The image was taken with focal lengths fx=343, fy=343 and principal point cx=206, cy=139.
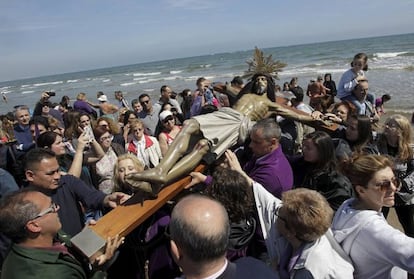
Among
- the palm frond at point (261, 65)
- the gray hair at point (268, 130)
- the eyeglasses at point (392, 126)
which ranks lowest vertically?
the eyeglasses at point (392, 126)

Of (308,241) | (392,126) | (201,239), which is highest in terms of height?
(201,239)

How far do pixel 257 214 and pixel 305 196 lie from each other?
1.92 ft

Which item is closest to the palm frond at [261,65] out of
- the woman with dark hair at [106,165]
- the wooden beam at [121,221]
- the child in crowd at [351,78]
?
the child in crowd at [351,78]

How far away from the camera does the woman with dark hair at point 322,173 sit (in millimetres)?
2887

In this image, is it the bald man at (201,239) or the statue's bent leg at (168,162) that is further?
the statue's bent leg at (168,162)

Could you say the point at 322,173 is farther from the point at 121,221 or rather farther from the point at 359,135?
the point at 121,221

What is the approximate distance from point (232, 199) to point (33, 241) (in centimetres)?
131

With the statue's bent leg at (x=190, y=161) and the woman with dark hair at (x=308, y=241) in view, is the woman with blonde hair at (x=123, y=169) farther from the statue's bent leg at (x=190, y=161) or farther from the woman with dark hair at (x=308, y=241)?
the woman with dark hair at (x=308, y=241)

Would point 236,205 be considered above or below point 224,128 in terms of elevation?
below

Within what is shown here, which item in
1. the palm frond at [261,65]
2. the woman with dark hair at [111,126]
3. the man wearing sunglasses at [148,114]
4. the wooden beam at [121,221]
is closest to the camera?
the wooden beam at [121,221]

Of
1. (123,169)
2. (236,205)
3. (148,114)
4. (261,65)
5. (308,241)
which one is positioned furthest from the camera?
(148,114)

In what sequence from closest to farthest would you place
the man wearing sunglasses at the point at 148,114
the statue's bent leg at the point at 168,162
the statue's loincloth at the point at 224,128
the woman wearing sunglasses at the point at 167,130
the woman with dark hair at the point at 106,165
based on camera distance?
the statue's bent leg at the point at 168,162, the statue's loincloth at the point at 224,128, the woman with dark hair at the point at 106,165, the woman wearing sunglasses at the point at 167,130, the man wearing sunglasses at the point at 148,114

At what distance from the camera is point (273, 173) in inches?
118

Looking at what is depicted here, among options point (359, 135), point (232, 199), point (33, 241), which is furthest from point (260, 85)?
point (33, 241)
